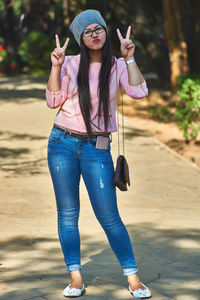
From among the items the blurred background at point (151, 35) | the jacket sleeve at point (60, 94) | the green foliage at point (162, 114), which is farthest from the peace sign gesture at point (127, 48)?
the green foliage at point (162, 114)

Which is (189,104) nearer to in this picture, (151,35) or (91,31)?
(91,31)

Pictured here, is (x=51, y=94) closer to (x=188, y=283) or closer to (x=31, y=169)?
(x=188, y=283)

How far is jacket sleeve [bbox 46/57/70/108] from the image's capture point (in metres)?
4.41

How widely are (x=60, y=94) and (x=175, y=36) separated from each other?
13640mm

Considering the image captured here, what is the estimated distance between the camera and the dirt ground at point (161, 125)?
12.9m

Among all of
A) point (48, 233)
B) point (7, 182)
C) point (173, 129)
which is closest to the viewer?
point (48, 233)

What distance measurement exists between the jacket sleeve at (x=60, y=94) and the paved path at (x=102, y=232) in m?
1.30

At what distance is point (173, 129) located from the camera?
15.7 metres

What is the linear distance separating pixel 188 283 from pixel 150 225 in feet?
7.10

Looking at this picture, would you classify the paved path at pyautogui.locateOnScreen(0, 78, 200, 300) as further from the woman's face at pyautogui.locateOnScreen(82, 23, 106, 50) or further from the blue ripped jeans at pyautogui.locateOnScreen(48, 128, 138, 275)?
the woman's face at pyautogui.locateOnScreen(82, 23, 106, 50)

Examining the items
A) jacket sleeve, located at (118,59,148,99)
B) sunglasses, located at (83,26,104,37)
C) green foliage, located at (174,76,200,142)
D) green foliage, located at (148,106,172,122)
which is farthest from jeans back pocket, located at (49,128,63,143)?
green foliage, located at (148,106,172,122)

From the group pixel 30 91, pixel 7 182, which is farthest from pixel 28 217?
pixel 30 91

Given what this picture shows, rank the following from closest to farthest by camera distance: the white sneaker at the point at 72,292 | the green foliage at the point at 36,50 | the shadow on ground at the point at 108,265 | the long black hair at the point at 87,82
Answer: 1. the long black hair at the point at 87,82
2. the white sneaker at the point at 72,292
3. the shadow on ground at the point at 108,265
4. the green foliage at the point at 36,50

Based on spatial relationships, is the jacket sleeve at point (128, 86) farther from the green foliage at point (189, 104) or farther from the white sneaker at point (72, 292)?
the green foliage at point (189, 104)
